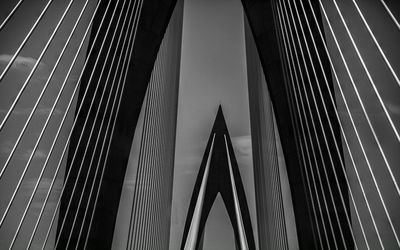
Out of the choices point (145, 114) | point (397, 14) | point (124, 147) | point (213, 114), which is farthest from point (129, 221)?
point (213, 114)

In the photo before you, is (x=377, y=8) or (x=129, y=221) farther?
(x=129, y=221)

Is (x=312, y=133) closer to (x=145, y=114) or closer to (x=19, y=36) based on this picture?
(x=145, y=114)

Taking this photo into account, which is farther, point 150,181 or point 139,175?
point 150,181

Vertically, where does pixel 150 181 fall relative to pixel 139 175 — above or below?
above

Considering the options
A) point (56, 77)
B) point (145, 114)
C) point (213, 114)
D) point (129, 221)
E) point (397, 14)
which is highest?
point (213, 114)

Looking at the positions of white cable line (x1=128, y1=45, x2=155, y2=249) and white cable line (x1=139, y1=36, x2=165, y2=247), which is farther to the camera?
white cable line (x1=139, y1=36, x2=165, y2=247)

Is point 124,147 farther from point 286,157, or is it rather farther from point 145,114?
point 286,157

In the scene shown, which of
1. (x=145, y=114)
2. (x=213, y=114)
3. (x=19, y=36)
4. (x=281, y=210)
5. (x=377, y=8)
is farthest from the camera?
(x=213, y=114)

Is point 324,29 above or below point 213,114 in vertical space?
below

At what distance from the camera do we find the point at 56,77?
15.6 feet

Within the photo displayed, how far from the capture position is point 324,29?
7000 millimetres

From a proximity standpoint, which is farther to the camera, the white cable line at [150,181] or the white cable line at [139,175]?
the white cable line at [150,181]

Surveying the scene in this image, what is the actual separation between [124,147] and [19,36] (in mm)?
4067

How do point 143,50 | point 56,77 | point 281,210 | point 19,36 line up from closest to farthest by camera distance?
point 19,36
point 56,77
point 143,50
point 281,210
